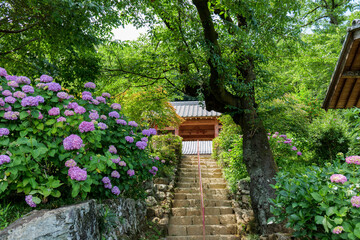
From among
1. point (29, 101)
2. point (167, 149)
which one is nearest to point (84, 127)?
point (29, 101)

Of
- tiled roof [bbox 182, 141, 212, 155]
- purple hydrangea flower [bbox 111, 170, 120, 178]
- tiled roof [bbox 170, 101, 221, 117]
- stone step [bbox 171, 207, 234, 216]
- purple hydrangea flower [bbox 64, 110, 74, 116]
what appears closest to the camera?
purple hydrangea flower [bbox 64, 110, 74, 116]

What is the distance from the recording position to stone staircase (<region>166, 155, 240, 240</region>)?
511 cm

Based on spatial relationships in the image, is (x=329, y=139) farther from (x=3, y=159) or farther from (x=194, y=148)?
(x=194, y=148)

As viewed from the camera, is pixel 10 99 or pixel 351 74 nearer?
pixel 10 99

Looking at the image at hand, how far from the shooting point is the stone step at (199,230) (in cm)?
512

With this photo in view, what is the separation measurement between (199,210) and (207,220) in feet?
1.28

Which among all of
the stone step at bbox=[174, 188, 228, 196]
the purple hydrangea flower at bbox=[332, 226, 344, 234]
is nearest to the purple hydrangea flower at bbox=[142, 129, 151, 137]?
the purple hydrangea flower at bbox=[332, 226, 344, 234]

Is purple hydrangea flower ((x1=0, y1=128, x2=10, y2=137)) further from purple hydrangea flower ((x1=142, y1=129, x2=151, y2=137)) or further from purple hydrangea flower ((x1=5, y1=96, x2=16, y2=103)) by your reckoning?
purple hydrangea flower ((x1=142, y1=129, x2=151, y2=137))

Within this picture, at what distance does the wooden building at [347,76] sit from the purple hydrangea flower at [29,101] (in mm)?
4043

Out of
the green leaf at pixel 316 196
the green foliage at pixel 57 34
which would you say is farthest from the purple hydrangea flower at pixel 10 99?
the green leaf at pixel 316 196

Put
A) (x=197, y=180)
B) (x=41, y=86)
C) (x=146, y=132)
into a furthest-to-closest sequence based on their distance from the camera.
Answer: (x=197, y=180)
(x=146, y=132)
(x=41, y=86)

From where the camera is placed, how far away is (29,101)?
2.35 m

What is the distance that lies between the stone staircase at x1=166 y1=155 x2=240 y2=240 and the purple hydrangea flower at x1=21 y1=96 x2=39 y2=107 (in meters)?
3.67

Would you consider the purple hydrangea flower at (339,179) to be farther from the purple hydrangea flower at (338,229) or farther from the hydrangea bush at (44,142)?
the hydrangea bush at (44,142)
